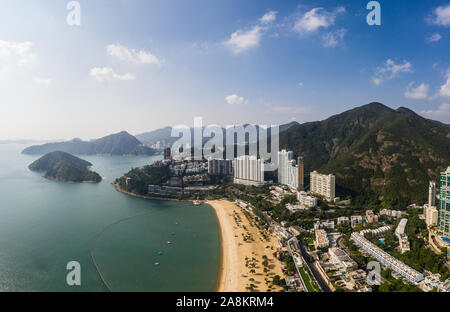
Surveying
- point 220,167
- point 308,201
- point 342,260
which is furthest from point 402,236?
point 220,167

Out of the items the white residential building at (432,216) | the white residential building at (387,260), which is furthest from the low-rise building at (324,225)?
the white residential building at (432,216)

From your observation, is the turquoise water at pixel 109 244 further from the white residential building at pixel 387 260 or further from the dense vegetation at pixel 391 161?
the dense vegetation at pixel 391 161

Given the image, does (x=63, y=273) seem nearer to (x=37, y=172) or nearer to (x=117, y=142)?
(x=37, y=172)

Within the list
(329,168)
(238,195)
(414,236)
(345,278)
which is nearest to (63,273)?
(345,278)

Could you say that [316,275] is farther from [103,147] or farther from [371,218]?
[103,147]

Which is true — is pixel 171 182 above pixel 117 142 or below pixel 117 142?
below

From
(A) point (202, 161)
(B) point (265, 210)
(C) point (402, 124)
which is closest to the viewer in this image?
(B) point (265, 210)

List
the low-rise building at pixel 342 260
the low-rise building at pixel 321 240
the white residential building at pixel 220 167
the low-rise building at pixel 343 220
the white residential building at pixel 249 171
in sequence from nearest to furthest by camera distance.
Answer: the low-rise building at pixel 342 260 → the low-rise building at pixel 321 240 → the low-rise building at pixel 343 220 → the white residential building at pixel 249 171 → the white residential building at pixel 220 167
